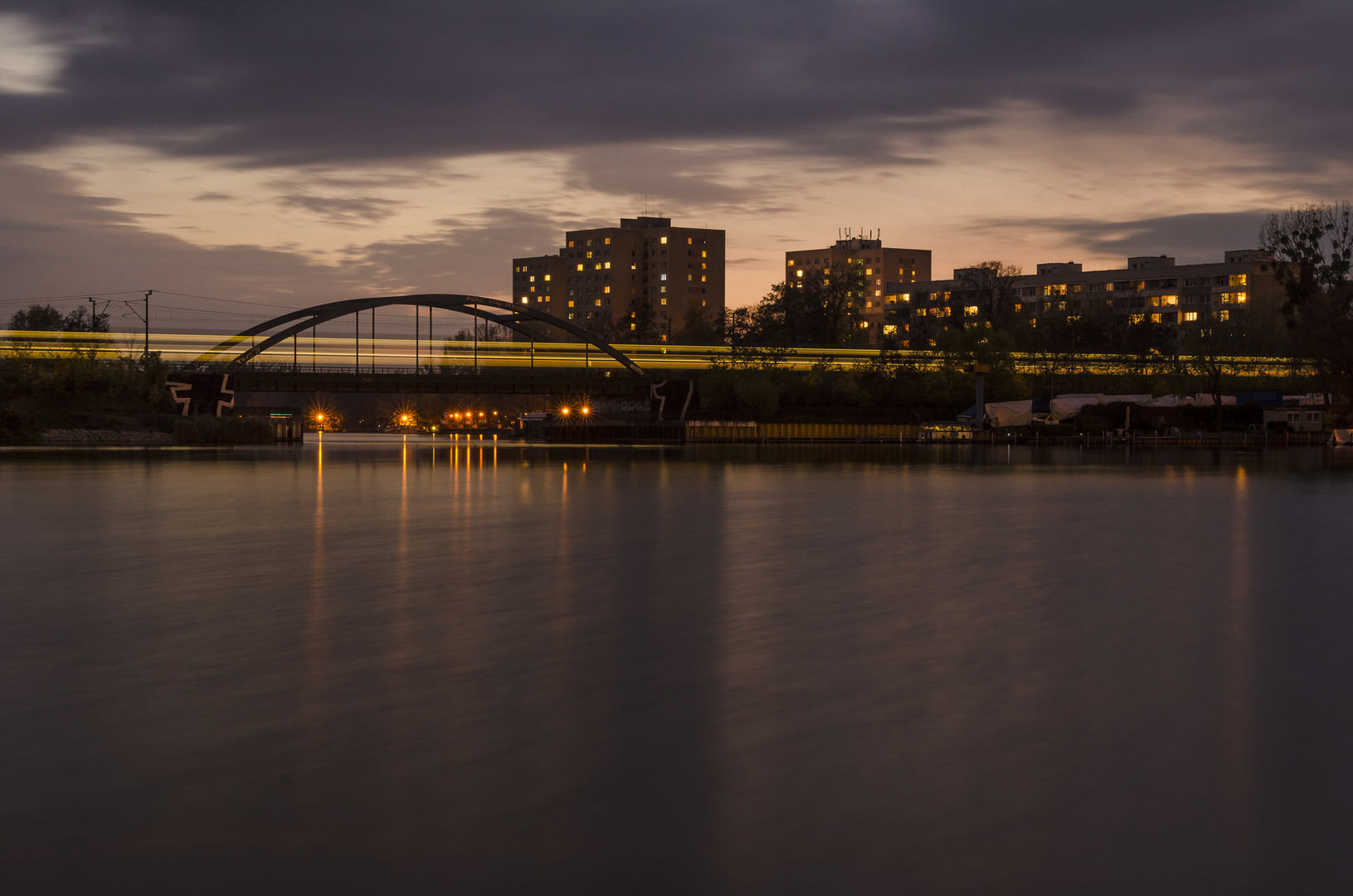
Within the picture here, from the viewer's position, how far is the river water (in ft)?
23.4

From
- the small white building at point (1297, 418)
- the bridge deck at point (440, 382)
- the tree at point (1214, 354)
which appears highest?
the tree at point (1214, 354)

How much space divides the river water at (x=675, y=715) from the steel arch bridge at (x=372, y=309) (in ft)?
397

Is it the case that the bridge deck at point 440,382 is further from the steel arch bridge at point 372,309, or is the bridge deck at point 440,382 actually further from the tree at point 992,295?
the tree at point 992,295

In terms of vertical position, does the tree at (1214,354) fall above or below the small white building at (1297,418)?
above

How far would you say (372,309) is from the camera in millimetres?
155875

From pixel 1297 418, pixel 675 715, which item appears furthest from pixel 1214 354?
pixel 675 715

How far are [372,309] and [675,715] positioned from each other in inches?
5965

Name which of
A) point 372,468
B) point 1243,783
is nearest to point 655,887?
point 1243,783

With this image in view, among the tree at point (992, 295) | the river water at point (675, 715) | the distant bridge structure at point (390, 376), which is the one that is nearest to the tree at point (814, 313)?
the tree at point (992, 295)

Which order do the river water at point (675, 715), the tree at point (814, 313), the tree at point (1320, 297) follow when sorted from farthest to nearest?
the tree at point (814, 313)
the tree at point (1320, 297)
the river water at point (675, 715)

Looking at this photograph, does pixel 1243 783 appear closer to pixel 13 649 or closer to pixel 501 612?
pixel 501 612

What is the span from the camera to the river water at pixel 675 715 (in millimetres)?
7145

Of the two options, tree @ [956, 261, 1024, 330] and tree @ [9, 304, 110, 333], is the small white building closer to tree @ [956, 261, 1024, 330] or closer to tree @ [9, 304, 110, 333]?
tree @ [956, 261, 1024, 330]

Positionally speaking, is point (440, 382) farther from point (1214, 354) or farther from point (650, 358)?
point (1214, 354)
